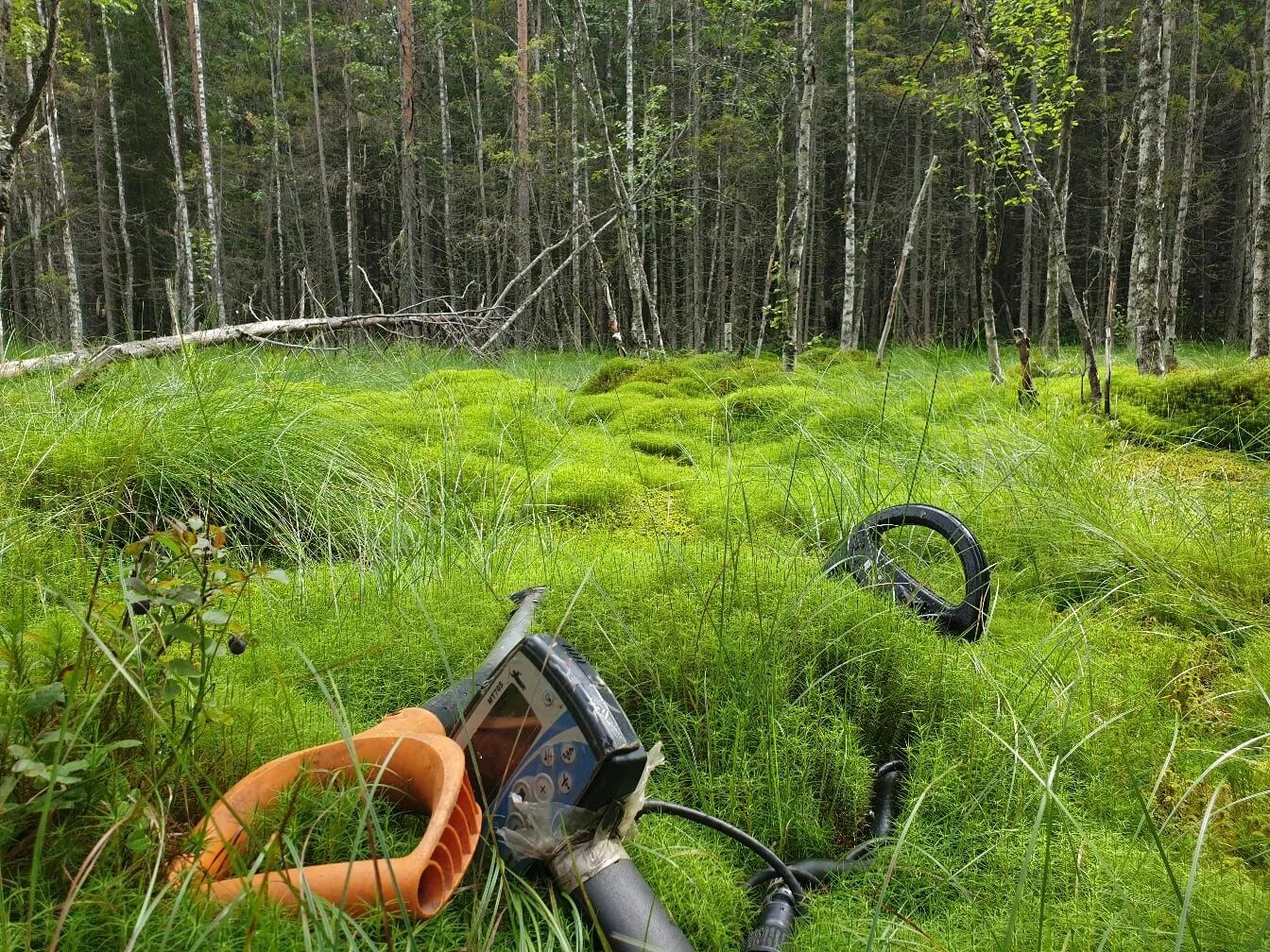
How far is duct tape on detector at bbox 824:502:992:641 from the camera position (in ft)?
6.04

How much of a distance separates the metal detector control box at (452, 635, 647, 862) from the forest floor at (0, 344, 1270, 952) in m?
0.13

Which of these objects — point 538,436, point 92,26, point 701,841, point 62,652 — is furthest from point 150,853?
point 92,26

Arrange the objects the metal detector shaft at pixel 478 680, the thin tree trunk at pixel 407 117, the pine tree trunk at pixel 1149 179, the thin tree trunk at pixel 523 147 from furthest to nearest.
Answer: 1. the thin tree trunk at pixel 523 147
2. the thin tree trunk at pixel 407 117
3. the pine tree trunk at pixel 1149 179
4. the metal detector shaft at pixel 478 680

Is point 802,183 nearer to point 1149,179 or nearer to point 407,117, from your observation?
point 1149,179

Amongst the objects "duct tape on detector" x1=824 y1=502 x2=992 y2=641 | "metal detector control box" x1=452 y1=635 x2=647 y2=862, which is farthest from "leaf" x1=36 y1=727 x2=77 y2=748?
"duct tape on detector" x1=824 y1=502 x2=992 y2=641

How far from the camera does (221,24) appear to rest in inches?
760

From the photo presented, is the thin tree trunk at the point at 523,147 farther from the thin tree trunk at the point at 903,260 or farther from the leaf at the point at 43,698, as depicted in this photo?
the leaf at the point at 43,698

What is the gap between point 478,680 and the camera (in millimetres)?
1368

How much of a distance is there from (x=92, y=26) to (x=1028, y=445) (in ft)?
76.8

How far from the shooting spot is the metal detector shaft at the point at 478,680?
4.47ft

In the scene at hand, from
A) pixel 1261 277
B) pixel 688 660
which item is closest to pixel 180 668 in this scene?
pixel 688 660

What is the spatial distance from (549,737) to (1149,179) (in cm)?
596

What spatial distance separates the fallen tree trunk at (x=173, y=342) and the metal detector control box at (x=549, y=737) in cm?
191

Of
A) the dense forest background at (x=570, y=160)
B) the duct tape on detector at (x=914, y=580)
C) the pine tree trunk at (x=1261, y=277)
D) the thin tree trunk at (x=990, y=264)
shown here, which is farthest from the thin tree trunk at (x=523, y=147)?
the duct tape on detector at (x=914, y=580)
